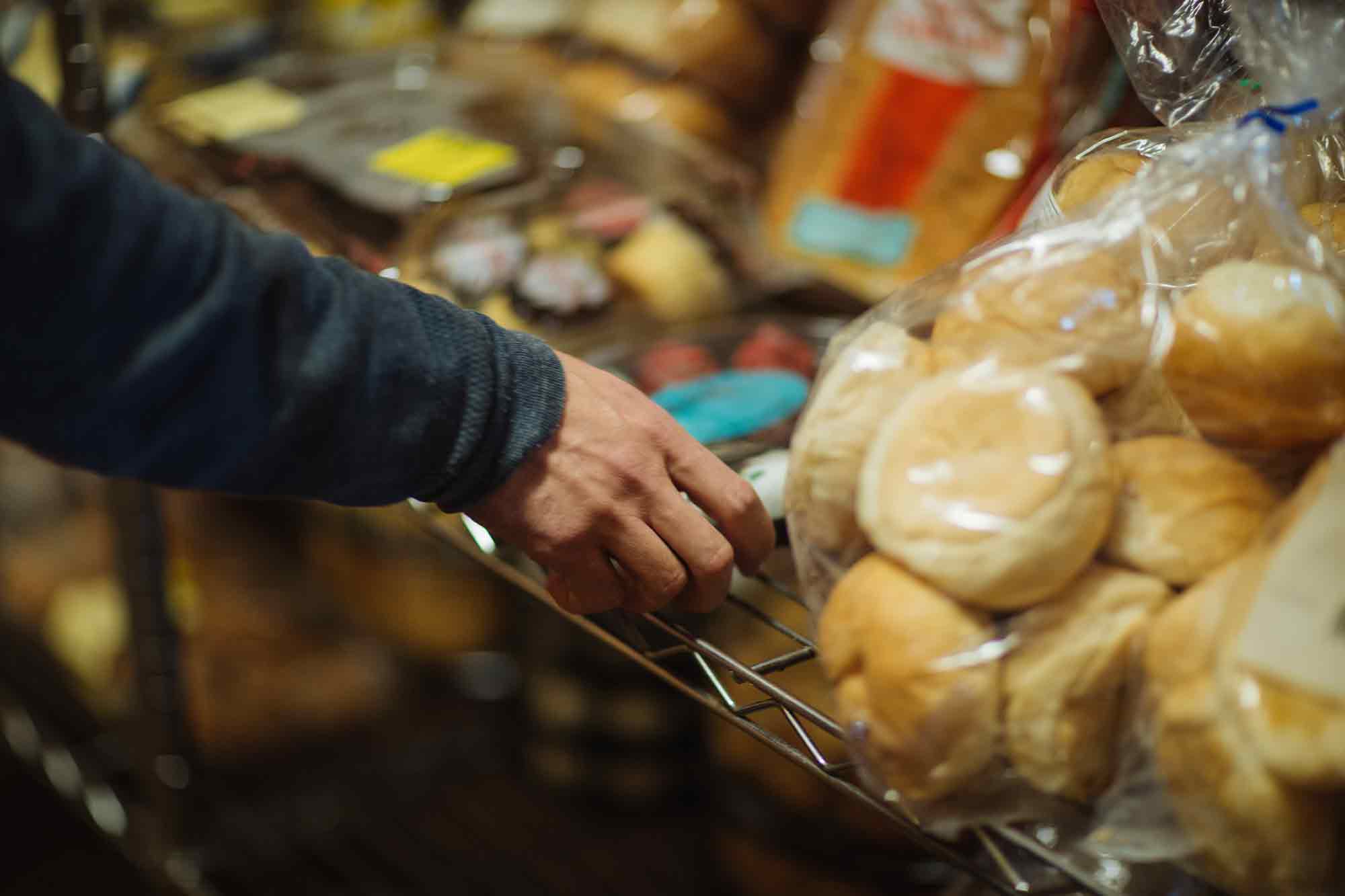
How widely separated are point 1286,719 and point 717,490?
1.02 ft

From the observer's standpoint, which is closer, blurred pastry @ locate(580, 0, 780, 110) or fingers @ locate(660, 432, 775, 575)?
fingers @ locate(660, 432, 775, 575)

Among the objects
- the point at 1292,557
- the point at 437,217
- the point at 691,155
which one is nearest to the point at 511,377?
the point at 1292,557

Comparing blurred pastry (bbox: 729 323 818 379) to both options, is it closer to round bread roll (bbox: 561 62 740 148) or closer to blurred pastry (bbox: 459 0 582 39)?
round bread roll (bbox: 561 62 740 148)

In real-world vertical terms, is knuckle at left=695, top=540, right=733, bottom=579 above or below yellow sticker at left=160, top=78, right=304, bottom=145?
above

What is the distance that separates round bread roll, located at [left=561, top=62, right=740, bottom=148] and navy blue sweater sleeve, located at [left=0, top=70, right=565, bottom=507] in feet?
2.17

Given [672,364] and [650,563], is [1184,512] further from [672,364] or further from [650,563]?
[672,364]

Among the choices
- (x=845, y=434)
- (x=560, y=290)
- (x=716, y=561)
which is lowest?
(x=560, y=290)

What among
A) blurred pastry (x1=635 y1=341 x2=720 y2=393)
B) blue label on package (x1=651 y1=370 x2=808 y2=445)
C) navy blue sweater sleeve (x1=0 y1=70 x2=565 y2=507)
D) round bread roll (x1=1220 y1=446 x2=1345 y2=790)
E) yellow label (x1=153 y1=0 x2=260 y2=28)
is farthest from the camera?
yellow label (x1=153 y1=0 x2=260 y2=28)

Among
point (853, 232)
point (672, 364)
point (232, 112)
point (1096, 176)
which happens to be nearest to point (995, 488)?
point (1096, 176)

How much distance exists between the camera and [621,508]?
0.66 meters

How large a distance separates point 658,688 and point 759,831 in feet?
0.70

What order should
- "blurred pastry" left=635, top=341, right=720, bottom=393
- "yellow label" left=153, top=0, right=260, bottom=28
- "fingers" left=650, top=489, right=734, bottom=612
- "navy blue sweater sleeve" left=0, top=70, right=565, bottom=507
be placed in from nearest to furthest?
"navy blue sweater sleeve" left=0, top=70, right=565, bottom=507 < "fingers" left=650, top=489, right=734, bottom=612 < "blurred pastry" left=635, top=341, right=720, bottom=393 < "yellow label" left=153, top=0, right=260, bottom=28

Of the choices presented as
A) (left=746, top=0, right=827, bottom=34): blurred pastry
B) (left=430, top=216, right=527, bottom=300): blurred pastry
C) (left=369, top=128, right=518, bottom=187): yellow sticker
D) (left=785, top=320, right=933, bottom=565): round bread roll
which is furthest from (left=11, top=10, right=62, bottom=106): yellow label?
(left=785, top=320, right=933, bottom=565): round bread roll

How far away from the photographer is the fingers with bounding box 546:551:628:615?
67 centimetres
